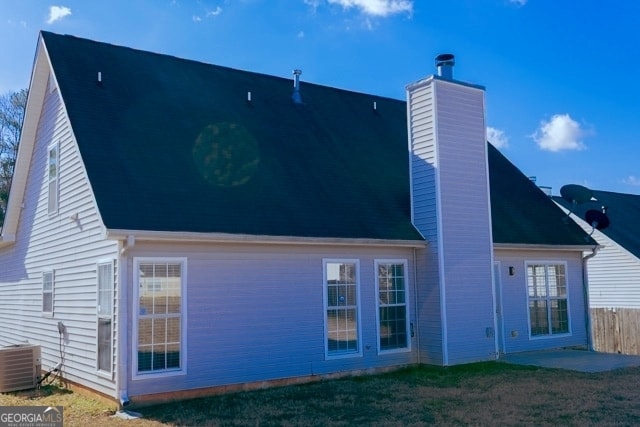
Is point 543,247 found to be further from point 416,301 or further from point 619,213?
point 619,213

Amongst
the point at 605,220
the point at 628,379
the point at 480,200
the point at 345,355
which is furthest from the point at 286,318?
the point at 605,220

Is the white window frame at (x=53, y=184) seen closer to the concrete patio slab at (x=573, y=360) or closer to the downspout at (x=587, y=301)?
the concrete patio slab at (x=573, y=360)

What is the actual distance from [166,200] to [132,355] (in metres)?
2.43

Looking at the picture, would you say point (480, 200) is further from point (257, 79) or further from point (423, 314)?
point (257, 79)

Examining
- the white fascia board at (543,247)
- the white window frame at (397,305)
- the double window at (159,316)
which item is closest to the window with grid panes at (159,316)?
the double window at (159,316)

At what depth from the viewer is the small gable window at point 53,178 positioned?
38.8 feet

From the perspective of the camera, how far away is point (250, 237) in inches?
394

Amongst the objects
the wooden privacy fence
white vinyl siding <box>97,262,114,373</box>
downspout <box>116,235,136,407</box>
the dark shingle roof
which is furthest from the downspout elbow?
the wooden privacy fence

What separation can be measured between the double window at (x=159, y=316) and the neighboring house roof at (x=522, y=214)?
706cm

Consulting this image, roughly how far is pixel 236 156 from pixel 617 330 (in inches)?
516

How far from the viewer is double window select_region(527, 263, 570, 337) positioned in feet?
47.1

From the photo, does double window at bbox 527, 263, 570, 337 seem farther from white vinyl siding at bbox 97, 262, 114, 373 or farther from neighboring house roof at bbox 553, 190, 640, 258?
white vinyl siding at bbox 97, 262, 114, 373

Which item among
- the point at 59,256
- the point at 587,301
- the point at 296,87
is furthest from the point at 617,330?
the point at 59,256

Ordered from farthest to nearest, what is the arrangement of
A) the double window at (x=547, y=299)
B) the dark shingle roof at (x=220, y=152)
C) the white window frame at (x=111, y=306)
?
1. the double window at (x=547, y=299)
2. the dark shingle roof at (x=220, y=152)
3. the white window frame at (x=111, y=306)
